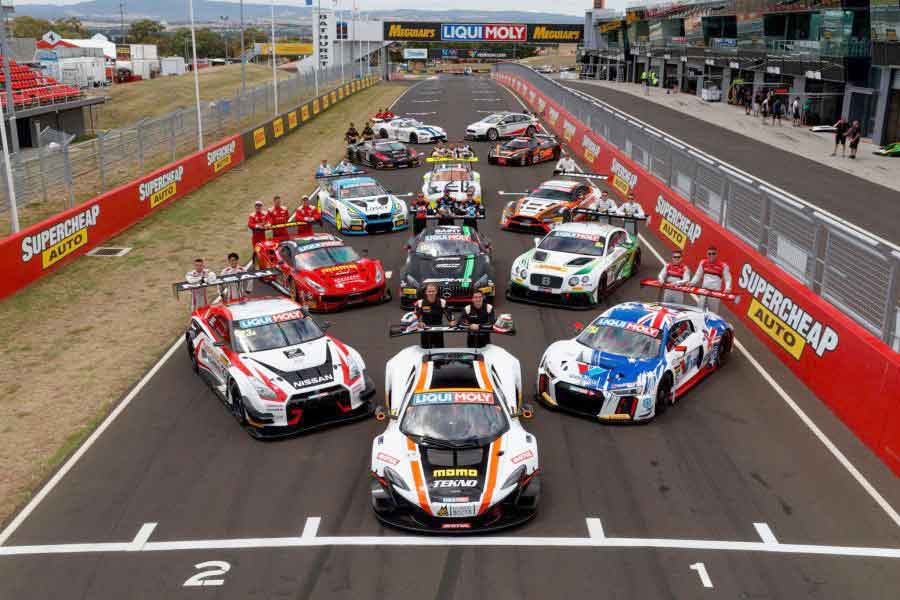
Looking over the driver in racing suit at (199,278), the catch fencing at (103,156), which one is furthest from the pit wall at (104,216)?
the driver in racing suit at (199,278)

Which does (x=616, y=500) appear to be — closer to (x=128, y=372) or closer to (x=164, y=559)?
(x=164, y=559)

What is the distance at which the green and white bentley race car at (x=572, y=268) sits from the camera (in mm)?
17906

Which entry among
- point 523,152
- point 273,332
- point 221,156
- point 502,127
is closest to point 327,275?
point 273,332

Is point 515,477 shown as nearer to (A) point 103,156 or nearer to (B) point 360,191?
(B) point 360,191

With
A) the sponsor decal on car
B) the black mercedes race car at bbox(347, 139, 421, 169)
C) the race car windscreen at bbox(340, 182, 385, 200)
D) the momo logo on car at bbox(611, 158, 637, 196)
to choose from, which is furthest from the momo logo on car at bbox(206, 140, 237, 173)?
the sponsor decal on car

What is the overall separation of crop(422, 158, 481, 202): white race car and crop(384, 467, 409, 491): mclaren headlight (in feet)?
50.6

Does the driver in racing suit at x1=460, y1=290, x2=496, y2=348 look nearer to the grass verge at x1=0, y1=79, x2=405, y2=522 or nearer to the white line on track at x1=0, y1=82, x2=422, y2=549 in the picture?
the white line on track at x1=0, y1=82, x2=422, y2=549

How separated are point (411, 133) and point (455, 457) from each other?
35.9m

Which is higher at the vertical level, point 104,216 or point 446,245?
point 446,245

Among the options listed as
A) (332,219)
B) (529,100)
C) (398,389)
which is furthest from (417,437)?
(529,100)

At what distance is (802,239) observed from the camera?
15.3m

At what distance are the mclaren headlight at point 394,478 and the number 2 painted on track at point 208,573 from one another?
200 cm

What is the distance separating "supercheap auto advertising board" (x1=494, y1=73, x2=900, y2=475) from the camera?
1169cm

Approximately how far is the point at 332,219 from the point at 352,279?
313 inches
